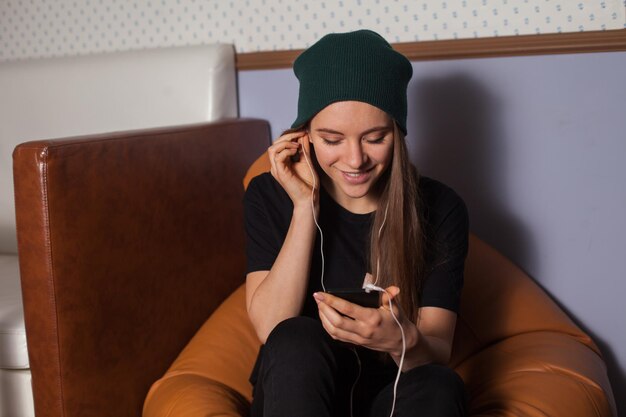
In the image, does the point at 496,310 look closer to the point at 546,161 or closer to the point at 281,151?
the point at 546,161

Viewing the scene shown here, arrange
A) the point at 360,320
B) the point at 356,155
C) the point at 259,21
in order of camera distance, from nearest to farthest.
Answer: the point at 360,320, the point at 356,155, the point at 259,21

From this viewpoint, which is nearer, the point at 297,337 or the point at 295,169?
the point at 297,337

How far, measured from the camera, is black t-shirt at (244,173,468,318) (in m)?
1.39

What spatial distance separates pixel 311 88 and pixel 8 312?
806mm

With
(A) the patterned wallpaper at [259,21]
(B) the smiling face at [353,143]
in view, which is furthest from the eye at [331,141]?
(A) the patterned wallpaper at [259,21]

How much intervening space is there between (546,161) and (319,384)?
0.98m

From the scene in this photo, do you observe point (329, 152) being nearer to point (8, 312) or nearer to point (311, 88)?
point (311, 88)

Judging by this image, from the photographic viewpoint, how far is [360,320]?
42.9 inches

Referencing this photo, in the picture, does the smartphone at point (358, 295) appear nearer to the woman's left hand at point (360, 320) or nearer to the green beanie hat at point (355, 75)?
the woman's left hand at point (360, 320)

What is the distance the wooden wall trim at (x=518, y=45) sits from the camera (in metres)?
1.71

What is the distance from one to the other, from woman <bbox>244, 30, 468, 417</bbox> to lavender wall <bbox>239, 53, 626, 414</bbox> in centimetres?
47

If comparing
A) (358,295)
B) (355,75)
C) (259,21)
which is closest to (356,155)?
(355,75)

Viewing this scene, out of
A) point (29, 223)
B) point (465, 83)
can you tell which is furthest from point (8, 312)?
point (465, 83)

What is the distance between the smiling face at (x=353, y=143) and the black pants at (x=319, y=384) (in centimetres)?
27
